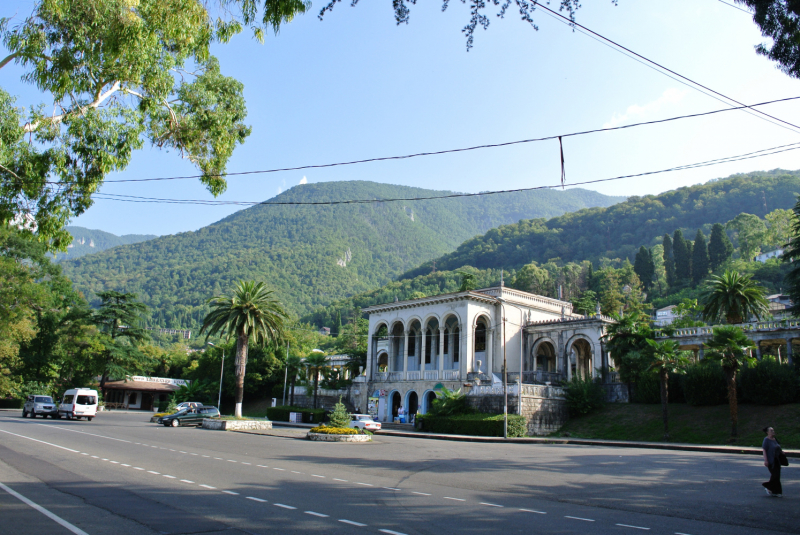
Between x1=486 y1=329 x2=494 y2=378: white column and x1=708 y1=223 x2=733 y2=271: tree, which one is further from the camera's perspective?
x1=708 y1=223 x2=733 y2=271: tree

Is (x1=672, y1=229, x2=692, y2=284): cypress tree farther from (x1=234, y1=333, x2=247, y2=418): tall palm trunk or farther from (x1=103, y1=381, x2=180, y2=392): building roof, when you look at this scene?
(x1=103, y1=381, x2=180, y2=392): building roof

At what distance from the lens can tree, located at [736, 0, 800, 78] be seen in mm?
9953

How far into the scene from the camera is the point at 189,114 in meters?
12.8

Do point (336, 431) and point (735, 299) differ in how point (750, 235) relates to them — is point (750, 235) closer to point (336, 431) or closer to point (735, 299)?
point (735, 299)

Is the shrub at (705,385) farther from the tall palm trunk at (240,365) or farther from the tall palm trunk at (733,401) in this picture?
the tall palm trunk at (240,365)

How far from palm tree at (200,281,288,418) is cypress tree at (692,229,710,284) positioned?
7833 cm

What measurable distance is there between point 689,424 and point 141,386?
64.9 meters

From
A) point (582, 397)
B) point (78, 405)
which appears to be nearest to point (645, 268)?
point (582, 397)

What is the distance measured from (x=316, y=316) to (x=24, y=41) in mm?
163284

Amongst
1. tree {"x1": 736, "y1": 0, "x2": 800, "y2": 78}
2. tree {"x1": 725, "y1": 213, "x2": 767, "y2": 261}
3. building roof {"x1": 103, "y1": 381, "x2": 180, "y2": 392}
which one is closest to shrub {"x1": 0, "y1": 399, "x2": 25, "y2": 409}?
building roof {"x1": 103, "y1": 381, "x2": 180, "y2": 392}

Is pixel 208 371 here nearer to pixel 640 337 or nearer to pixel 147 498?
pixel 640 337

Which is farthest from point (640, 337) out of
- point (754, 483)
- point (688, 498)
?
point (688, 498)

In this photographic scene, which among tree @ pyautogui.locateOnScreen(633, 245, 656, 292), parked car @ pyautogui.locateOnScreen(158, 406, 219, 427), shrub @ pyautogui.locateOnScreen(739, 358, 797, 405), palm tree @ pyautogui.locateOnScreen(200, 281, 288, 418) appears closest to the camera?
shrub @ pyautogui.locateOnScreen(739, 358, 797, 405)

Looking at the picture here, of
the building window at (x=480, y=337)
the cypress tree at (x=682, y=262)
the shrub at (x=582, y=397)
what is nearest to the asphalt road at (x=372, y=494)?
the shrub at (x=582, y=397)
